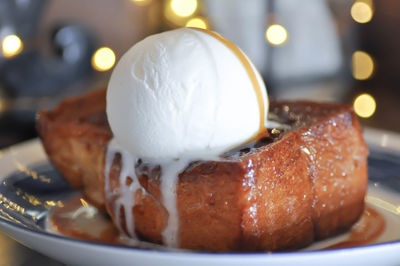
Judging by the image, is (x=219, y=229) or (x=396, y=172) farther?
(x=396, y=172)

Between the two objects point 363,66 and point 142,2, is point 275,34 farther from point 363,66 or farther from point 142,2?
point 142,2

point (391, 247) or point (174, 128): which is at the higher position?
point (174, 128)

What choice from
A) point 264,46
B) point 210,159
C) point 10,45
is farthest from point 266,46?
point 210,159

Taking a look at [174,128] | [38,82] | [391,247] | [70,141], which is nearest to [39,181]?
[70,141]

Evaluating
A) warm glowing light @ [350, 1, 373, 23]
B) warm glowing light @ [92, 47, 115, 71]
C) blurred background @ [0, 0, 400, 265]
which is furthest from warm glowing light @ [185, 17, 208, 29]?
warm glowing light @ [350, 1, 373, 23]

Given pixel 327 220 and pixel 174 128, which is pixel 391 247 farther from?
pixel 174 128

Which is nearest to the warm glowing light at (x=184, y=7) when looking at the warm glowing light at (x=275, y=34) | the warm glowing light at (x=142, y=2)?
the warm glowing light at (x=142, y=2)
